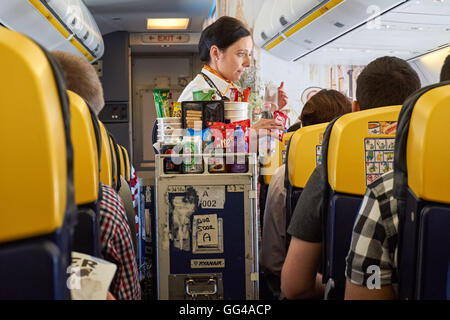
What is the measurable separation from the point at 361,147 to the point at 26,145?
1174 mm

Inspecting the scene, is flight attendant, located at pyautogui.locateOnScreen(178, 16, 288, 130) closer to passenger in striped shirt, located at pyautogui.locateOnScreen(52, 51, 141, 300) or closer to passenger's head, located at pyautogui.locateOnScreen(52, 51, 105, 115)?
passenger's head, located at pyautogui.locateOnScreen(52, 51, 105, 115)

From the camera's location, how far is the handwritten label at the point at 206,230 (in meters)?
2.50

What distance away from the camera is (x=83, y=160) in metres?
1.13

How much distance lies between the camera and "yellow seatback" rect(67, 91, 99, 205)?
111cm

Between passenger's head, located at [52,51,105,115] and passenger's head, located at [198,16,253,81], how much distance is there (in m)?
1.48

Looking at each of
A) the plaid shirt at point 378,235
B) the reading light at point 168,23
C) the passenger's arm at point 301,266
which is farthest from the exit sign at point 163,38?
the plaid shirt at point 378,235

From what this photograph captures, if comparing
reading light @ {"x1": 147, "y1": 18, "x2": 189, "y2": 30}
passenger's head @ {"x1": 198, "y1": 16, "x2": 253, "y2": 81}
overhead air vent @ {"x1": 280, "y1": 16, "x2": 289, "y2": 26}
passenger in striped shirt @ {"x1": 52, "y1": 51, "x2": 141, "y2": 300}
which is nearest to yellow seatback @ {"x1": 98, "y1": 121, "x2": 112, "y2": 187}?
passenger in striped shirt @ {"x1": 52, "y1": 51, "x2": 141, "y2": 300}

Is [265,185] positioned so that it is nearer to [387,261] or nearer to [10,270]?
[387,261]

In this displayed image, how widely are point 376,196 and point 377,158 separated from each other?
16.2 inches

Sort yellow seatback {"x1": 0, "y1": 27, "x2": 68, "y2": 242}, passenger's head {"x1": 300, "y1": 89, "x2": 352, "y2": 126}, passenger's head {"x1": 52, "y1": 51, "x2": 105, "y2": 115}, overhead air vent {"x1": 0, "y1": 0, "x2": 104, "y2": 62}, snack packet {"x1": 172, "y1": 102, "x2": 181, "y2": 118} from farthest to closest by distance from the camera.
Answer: overhead air vent {"x1": 0, "y1": 0, "x2": 104, "y2": 62} → snack packet {"x1": 172, "y1": 102, "x2": 181, "y2": 118} → passenger's head {"x1": 300, "y1": 89, "x2": 352, "y2": 126} → passenger's head {"x1": 52, "y1": 51, "x2": 105, "y2": 115} → yellow seatback {"x1": 0, "y1": 27, "x2": 68, "y2": 242}

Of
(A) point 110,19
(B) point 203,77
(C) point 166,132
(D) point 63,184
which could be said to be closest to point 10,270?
(D) point 63,184

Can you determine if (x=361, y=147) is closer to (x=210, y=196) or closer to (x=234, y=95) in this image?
(x=210, y=196)

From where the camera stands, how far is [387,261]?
4.01 ft

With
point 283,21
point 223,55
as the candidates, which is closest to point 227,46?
point 223,55
